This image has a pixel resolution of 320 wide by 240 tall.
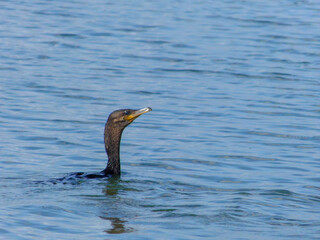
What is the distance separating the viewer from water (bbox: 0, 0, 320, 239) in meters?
8.34

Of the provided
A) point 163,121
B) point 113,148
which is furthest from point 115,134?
point 163,121

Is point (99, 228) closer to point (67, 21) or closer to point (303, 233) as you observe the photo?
point (303, 233)

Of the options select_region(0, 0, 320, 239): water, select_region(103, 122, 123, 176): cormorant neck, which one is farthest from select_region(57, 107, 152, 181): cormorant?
select_region(0, 0, 320, 239): water

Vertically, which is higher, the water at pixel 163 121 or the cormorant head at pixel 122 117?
Result: the cormorant head at pixel 122 117

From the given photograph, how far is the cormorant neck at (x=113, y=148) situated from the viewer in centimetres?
1019

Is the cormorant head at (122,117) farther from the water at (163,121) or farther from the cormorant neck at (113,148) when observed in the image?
the water at (163,121)

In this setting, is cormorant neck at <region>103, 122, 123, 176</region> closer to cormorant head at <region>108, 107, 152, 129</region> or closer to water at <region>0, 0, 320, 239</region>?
cormorant head at <region>108, 107, 152, 129</region>

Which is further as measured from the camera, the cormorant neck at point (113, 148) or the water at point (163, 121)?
the cormorant neck at point (113, 148)

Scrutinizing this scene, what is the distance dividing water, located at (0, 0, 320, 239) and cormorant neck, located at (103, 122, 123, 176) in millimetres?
222

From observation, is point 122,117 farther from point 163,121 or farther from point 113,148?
point 163,121

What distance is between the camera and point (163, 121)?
13.2 metres

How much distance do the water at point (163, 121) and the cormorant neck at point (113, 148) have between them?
0.73 feet

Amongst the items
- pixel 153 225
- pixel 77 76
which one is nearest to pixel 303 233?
pixel 153 225

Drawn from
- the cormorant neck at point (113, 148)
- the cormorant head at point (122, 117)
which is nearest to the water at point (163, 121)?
the cormorant neck at point (113, 148)
